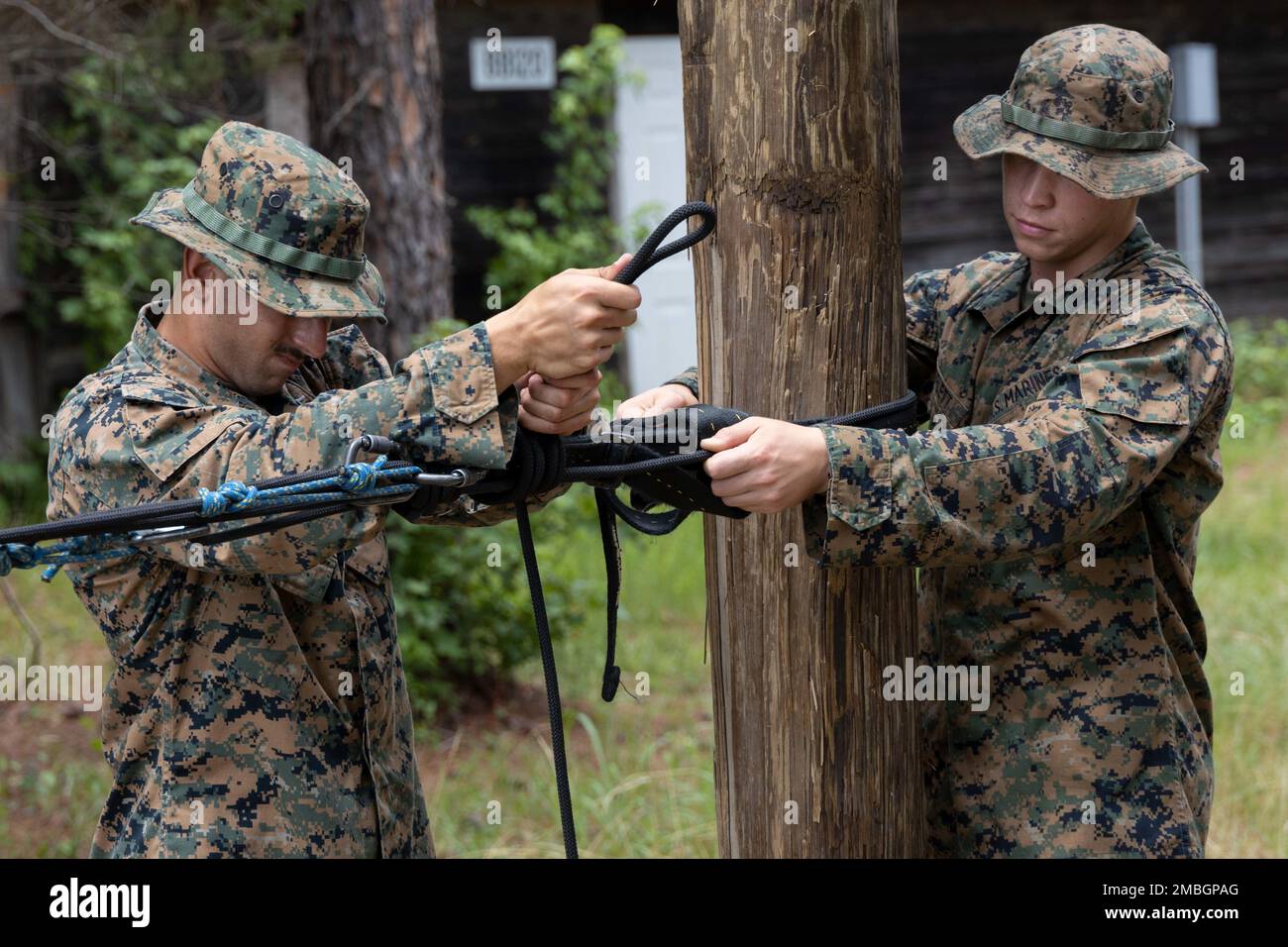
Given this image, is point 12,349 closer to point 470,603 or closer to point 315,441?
point 470,603

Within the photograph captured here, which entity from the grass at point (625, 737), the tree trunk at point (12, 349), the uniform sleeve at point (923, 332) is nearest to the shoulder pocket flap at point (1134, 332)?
the uniform sleeve at point (923, 332)

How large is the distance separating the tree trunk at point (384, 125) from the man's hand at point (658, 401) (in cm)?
308

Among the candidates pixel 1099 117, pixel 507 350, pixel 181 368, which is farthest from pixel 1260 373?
pixel 181 368

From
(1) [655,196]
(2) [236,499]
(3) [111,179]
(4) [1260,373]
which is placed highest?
(1) [655,196]

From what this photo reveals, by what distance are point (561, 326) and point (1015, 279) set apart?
40.6 inches

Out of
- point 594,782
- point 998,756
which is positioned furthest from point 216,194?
point 594,782

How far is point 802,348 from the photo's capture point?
220 centimetres

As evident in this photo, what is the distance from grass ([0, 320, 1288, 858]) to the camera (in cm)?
447

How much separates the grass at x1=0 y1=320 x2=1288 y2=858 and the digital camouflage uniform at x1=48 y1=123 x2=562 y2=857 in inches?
50.4

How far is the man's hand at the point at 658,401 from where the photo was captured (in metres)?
2.39

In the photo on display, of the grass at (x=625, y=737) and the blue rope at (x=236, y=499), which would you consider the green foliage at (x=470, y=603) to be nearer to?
the grass at (x=625, y=737)

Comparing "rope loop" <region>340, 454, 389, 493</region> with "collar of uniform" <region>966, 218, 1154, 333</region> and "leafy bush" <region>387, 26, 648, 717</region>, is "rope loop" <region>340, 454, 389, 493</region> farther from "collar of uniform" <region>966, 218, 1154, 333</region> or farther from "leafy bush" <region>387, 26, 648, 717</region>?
"leafy bush" <region>387, 26, 648, 717</region>

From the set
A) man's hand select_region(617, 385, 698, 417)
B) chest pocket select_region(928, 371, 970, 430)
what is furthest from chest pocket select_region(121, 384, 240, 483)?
chest pocket select_region(928, 371, 970, 430)
